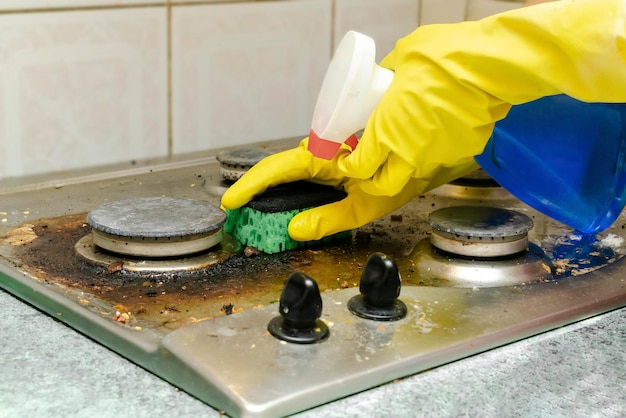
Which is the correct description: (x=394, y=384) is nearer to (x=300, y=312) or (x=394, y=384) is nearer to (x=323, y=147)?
(x=300, y=312)

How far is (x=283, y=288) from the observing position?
24.7 inches

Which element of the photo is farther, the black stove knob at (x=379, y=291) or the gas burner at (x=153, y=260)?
the gas burner at (x=153, y=260)

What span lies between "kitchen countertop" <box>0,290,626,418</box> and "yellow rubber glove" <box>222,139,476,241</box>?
0.20 metres

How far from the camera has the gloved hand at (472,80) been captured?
0.64m

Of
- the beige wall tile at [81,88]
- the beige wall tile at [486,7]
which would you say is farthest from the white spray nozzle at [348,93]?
the beige wall tile at [486,7]

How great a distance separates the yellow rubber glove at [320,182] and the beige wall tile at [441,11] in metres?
0.54

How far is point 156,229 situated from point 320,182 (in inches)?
6.5

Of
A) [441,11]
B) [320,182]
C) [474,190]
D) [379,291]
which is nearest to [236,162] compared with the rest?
[320,182]

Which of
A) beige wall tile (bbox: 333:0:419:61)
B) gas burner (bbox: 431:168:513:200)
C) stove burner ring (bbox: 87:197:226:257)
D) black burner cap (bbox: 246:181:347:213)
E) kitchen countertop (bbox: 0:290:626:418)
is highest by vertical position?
beige wall tile (bbox: 333:0:419:61)

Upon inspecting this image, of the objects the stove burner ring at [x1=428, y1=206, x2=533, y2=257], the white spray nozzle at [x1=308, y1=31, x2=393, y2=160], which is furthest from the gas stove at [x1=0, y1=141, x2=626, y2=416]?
the white spray nozzle at [x1=308, y1=31, x2=393, y2=160]

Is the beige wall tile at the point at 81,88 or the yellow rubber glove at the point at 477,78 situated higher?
the yellow rubber glove at the point at 477,78

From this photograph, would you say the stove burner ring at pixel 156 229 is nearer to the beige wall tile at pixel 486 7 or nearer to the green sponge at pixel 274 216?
the green sponge at pixel 274 216

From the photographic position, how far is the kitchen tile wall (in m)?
0.96

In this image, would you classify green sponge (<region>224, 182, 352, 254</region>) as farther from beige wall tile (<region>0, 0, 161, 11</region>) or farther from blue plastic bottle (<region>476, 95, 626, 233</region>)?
beige wall tile (<region>0, 0, 161, 11</region>)
